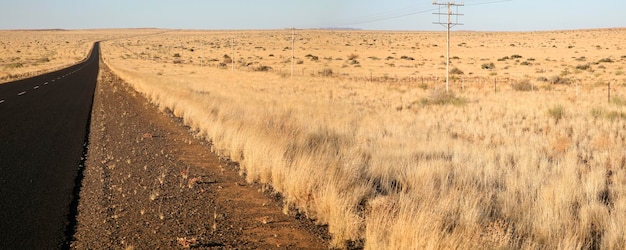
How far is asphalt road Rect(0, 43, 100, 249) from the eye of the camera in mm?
6027

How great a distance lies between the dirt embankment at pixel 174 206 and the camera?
5742 mm

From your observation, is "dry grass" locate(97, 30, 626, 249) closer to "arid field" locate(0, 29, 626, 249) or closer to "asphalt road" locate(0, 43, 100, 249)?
"arid field" locate(0, 29, 626, 249)

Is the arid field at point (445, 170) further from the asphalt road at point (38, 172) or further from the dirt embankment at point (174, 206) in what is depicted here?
the asphalt road at point (38, 172)

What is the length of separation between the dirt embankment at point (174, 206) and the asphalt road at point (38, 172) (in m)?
0.29

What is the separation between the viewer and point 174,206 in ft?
23.1

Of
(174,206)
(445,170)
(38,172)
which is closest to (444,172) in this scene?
(445,170)

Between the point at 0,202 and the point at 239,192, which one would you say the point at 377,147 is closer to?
the point at 239,192

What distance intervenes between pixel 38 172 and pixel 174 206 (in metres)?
3.53

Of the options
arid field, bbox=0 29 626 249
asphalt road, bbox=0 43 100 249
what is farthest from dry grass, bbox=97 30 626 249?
asphalt road, bbox=0 43 100 249

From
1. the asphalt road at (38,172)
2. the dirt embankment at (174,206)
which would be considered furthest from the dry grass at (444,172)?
the asphalt road at (38,172)

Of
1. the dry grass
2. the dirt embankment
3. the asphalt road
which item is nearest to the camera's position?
the dry grass

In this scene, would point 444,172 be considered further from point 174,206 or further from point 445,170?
point 174,206

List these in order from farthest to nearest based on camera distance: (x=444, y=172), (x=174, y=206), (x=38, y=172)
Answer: (x=38, y=172) → (x=444, y=172) → (x=174, y=206)

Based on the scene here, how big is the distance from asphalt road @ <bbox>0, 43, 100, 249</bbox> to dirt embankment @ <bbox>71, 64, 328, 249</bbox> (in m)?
0.29
